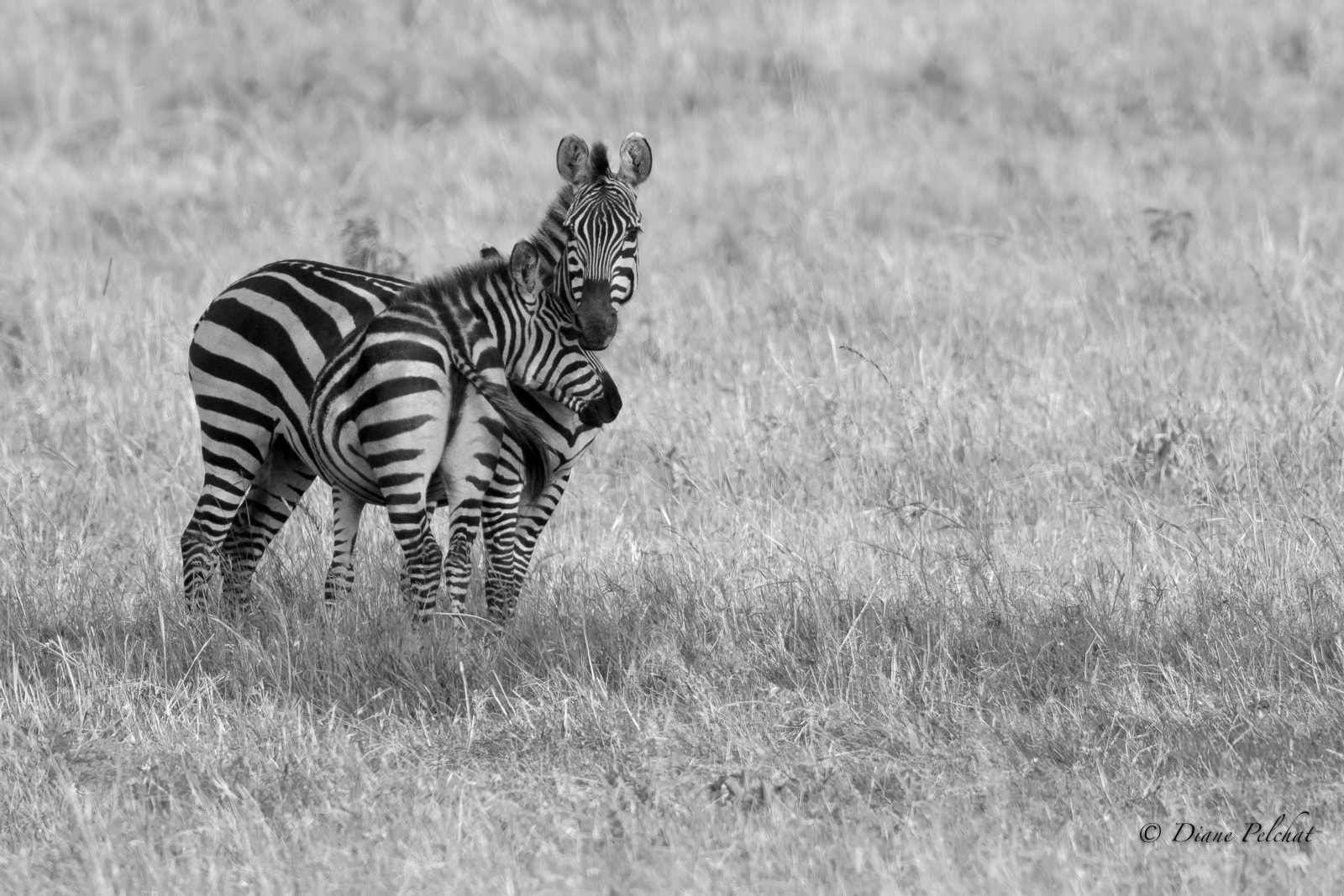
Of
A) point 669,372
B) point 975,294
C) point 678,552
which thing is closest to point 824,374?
point 669,372

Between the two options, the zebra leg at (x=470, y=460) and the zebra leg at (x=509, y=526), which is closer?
the zebra leg at (x=470, y=460)

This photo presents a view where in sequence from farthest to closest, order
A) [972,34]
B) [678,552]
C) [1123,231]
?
[972,34] < [1123,231] < [678,552]

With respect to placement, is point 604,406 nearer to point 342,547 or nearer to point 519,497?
point 519,497

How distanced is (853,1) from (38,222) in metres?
8.77

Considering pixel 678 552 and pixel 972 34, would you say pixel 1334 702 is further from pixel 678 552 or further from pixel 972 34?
pixel 972 34

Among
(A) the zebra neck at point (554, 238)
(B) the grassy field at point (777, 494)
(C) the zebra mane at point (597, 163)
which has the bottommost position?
(B) the grassy field at point (777, 494)

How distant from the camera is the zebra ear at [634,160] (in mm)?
6129

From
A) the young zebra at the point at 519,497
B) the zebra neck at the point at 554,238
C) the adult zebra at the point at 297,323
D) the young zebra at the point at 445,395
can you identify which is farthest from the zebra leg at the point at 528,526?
the zebra neck at the point at 554,238

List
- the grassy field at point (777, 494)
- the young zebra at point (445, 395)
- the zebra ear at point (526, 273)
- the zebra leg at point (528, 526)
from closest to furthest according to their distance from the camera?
1. the grassy field at point (777, 494)
2. the young zebra at point (445, 395)
3. the zebra ear at point (526, 273)
4. the zebra leg at point (528, 526)

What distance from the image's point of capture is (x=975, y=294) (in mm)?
10773

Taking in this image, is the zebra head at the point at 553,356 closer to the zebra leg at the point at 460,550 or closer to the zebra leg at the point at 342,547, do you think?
the zebra leg at the point at 460,550

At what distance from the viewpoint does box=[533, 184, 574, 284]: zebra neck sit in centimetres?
596

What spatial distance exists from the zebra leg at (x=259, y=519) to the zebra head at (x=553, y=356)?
127 cm

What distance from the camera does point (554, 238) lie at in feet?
19.7
